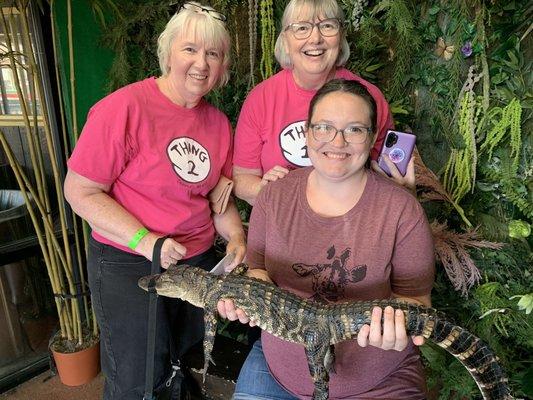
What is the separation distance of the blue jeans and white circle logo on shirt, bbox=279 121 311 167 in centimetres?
78

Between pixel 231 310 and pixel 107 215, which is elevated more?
pixel 107 215

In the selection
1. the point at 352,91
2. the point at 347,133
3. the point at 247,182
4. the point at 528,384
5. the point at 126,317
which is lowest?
the point at 528,384

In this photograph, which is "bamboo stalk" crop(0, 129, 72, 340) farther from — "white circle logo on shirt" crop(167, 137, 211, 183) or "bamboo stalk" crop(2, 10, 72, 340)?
"white circle logo on shirt" crop(167, 137, 211, 183)

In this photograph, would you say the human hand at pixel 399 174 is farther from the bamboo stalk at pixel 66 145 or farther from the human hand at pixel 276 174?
the bamboo stalk at pixel 66 145

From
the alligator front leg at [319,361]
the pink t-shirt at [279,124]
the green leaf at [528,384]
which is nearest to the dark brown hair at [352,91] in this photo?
the pink t-shirt at [279,124]

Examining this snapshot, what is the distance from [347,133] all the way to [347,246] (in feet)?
1.14

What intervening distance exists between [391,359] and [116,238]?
3.53ft

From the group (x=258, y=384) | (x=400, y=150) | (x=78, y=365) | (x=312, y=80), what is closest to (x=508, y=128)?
(x=400, y=150)

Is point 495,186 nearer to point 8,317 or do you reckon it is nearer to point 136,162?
point 136,162

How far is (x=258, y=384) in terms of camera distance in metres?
1.50

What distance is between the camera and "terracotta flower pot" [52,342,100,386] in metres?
2.67

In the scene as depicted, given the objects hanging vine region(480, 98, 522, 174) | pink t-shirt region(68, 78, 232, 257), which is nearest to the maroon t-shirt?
pink t-shirt region(68, 78, 232, 257)

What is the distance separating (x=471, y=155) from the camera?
220 cm

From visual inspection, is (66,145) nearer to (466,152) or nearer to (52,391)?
(52,391)
